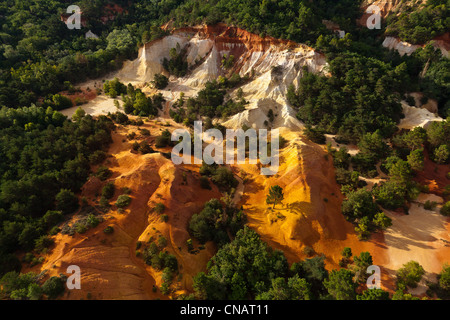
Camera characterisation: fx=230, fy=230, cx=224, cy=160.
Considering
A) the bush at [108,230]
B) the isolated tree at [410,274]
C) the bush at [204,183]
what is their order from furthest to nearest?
the bush at [204,183] < the bush at [108,230] < the isolated tree at [410,274]

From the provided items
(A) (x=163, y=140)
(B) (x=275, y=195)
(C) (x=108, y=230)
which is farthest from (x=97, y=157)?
(B) (x=275, y=195)

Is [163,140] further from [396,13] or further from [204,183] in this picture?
[396,13]

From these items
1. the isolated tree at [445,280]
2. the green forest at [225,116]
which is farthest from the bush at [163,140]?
the isolated tree at [445,280]

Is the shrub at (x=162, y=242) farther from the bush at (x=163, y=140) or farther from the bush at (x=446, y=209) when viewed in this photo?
the bush at (x=446, y=209)

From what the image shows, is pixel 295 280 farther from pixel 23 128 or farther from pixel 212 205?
pixel 23 128
